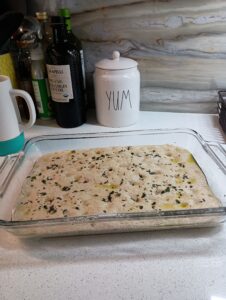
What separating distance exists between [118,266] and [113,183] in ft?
0.61

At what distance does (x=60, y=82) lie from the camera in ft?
2.46

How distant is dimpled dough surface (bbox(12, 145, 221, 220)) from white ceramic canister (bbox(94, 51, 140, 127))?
0.13 m

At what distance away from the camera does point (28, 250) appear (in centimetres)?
48

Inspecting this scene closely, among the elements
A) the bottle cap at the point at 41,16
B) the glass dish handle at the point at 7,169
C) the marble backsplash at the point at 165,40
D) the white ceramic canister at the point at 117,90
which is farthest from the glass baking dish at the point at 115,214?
the bottle cap at the point at 41,16

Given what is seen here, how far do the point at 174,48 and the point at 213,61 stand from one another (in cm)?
12

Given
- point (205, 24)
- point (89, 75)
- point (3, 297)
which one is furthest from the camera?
point (89, 75)

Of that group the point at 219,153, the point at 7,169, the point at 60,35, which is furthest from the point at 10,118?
the point at 219,153

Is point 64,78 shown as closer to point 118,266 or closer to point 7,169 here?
point 7,169

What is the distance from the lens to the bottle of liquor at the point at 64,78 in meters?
0.72

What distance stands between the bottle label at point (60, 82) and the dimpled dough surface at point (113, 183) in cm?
16

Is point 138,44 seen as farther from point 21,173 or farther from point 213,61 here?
point 21,173

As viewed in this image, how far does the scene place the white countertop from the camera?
0.41m

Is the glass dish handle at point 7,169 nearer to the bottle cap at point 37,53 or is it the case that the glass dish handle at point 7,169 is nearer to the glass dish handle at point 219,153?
the bottle cap at point 37,53

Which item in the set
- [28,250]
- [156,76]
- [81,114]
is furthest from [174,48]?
[28,250]
